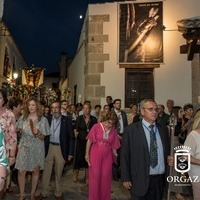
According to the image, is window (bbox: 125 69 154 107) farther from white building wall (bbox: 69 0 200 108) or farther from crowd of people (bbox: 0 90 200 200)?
crowd of people (bbox: 0 90 200 200)

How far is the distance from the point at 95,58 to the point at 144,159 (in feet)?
26.2

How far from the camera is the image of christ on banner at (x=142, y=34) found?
1157 centimetres

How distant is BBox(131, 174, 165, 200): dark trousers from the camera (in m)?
4.32

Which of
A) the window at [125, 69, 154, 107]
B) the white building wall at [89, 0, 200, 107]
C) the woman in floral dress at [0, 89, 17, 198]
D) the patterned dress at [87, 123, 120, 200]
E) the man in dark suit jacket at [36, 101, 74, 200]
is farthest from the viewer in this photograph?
the window at [125, 69, 154, 107]

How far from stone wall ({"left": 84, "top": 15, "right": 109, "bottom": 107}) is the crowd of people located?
338 cm

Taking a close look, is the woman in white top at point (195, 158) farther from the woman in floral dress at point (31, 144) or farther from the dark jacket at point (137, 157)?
the woman in floral dress at point (31, 144)

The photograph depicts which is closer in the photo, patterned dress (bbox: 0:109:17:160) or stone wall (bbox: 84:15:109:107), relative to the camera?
patterned dress (bbox: 0:109:17:160)

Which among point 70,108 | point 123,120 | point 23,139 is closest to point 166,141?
point 23,139

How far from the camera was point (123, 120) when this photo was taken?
9.04 metres

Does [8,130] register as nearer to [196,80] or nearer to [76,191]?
[76,191]

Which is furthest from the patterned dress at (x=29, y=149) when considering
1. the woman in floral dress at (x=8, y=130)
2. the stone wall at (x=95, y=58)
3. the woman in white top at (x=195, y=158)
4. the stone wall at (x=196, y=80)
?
the stone wall at (x=196, y=80)

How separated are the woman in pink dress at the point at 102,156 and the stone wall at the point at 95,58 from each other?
5576 mm

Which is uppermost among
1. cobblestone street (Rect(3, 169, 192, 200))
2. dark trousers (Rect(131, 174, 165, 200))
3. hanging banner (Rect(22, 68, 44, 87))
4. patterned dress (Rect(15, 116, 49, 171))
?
hanging banner (Rect(22, 68, 44, 87))

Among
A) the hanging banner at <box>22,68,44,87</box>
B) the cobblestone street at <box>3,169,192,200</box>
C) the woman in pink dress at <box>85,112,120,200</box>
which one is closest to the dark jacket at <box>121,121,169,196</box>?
the woman in pink dress at <box>85,112,120,200</box>
